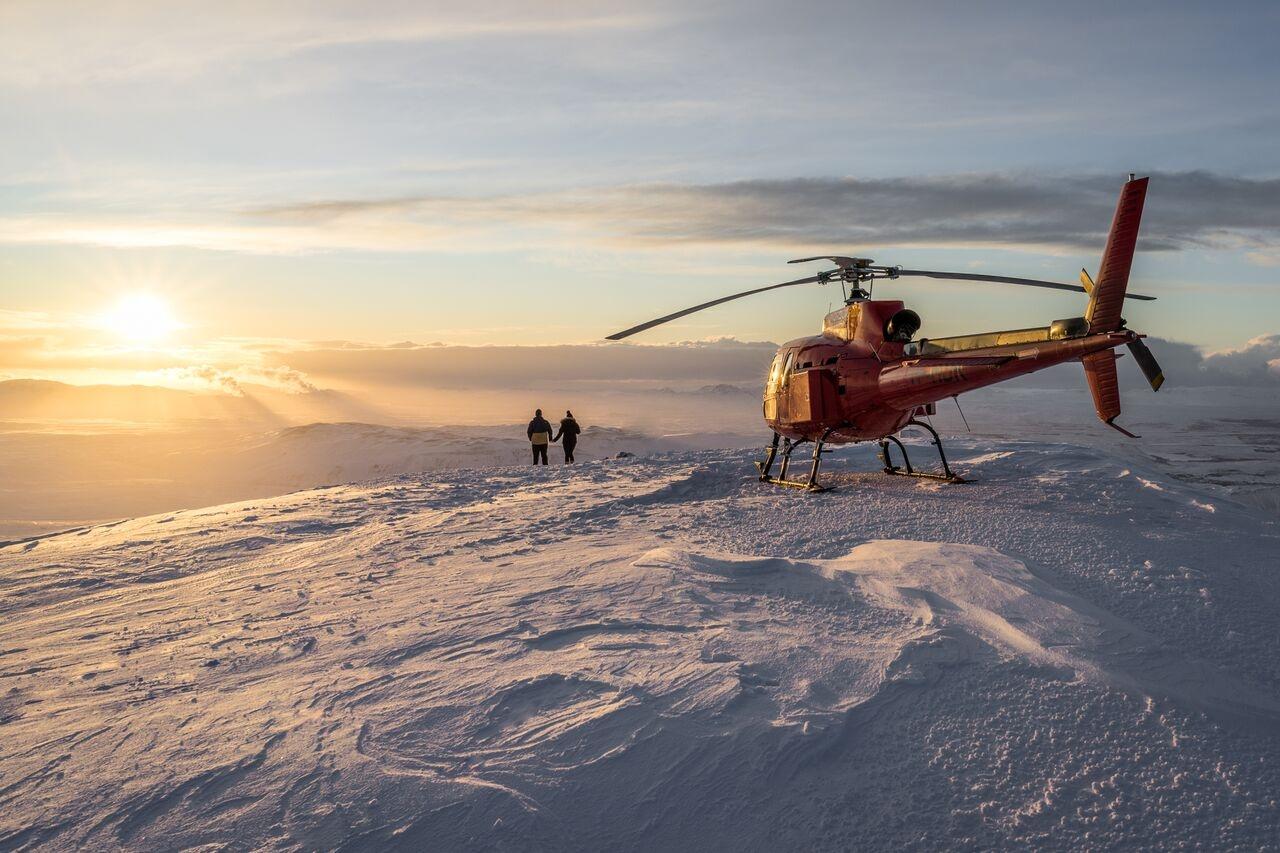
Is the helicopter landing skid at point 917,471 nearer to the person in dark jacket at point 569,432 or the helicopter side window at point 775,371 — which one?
the helicopter side window at point 775,371

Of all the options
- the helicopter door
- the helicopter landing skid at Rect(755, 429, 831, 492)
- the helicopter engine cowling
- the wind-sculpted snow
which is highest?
the helicopter engine cowling

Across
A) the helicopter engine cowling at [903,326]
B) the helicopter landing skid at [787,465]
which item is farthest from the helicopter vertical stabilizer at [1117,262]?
the helicopter landing skid at [787,465]

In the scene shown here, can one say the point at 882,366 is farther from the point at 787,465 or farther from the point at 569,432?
the point at 569,432

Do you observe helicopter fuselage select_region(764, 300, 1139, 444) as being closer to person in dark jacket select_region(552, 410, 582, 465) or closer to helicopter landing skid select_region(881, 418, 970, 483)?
helicopter landing skid select_region(881, 418, 970, 483)

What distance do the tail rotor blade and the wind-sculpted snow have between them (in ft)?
5.86

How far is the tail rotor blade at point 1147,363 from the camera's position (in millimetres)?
9156

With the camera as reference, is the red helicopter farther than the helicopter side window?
No

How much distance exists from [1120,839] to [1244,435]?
93.1 m

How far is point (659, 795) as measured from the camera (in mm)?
4551

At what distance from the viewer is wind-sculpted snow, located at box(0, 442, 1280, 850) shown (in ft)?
14.6

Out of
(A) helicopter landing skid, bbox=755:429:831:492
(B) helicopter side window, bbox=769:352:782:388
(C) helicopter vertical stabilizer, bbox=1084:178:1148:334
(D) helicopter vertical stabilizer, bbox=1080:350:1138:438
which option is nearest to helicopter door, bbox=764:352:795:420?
(B) helicopter side window, bbox=769:352:782:388

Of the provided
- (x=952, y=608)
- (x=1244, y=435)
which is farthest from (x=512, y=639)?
(x=1244, y=435)

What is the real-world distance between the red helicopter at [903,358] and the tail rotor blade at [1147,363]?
0.04ft

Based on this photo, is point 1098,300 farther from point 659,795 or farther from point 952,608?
point 659,795
